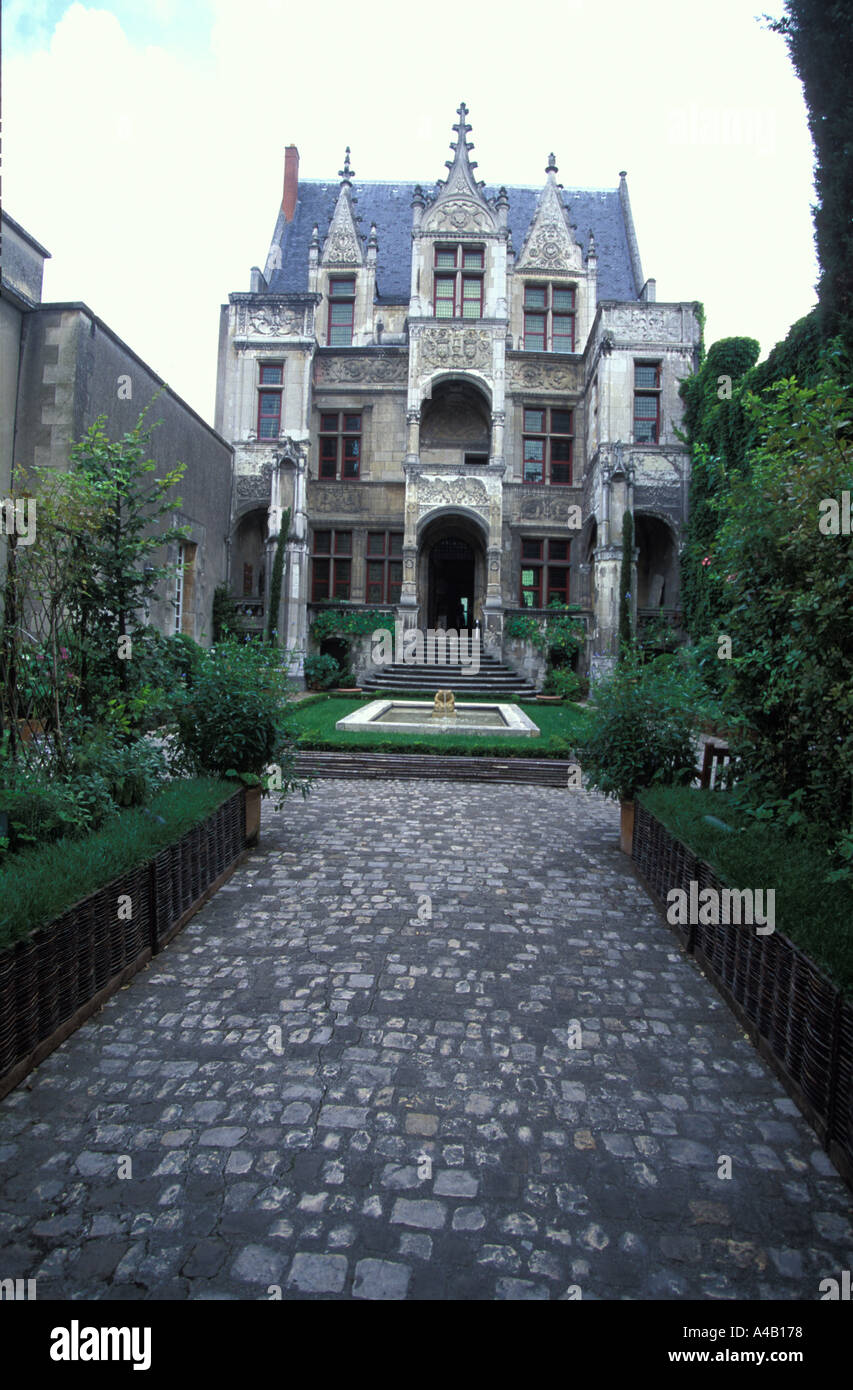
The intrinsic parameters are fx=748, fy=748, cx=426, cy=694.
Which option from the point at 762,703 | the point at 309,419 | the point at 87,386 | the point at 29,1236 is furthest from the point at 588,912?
the point at 309,419

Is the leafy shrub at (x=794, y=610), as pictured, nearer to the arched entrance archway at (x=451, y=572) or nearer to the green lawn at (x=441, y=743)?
the green lawn at (x=441, y=743)

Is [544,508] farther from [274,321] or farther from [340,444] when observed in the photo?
[274,321]

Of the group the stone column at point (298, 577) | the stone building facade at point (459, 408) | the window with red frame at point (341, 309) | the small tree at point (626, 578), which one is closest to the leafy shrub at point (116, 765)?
the stone column at point (298, 577)

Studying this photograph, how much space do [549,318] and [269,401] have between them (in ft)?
33.0

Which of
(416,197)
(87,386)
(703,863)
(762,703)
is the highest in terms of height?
(416,197)

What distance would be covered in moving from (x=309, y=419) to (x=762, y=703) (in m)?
21.8

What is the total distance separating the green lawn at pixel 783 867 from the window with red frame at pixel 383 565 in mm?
19804

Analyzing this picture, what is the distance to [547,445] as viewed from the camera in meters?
25.7

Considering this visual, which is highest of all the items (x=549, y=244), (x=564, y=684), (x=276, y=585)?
(x=549, y=244)

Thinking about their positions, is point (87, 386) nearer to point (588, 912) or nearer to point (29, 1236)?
point (588, 912)

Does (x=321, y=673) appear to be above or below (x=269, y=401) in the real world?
below

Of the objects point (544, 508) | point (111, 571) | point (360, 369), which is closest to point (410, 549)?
point (544, 508)

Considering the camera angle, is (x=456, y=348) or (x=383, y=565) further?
(x=383, y=565)
